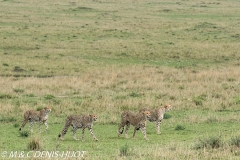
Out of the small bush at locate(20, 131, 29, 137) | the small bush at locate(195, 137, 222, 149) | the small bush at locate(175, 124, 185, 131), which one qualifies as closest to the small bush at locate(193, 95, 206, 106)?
the small bush at locate(175, 124, 185, 131)

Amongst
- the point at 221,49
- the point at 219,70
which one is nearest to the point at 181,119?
the point at 219,70

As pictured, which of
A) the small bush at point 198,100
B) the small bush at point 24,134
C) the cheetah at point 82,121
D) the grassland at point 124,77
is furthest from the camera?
the small bush at point 198,100

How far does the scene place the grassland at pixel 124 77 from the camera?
48.6 feet

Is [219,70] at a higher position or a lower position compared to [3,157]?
lower

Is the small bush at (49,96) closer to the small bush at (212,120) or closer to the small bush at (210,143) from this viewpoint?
the small bush at (212,120)

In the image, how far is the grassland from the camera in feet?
48.6

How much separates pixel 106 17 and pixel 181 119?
167 ft

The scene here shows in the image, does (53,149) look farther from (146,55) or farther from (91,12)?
(91,12)

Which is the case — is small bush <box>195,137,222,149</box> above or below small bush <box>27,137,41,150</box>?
above

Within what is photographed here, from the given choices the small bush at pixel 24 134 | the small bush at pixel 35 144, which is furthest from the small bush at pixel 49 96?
the small bush at pixel 35 144

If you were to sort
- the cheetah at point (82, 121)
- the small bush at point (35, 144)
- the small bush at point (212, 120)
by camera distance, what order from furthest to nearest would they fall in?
the small bush at point (212, 120) → the cheetah at point (82, 121) → the small bush at point (35, 144)

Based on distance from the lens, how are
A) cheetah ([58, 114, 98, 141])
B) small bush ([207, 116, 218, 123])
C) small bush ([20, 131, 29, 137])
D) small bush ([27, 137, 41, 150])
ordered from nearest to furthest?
small bush ([27, 137, 41, 150])
cheetah ([58, 114, 98, 141])
small bush ([20, 131, 29, 137])
small bush ([207, 116, 218, 123])

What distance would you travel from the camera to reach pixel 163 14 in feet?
241

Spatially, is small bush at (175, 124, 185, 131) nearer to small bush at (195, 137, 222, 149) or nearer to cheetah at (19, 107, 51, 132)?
small bush at (195, 137, 222, 149)
